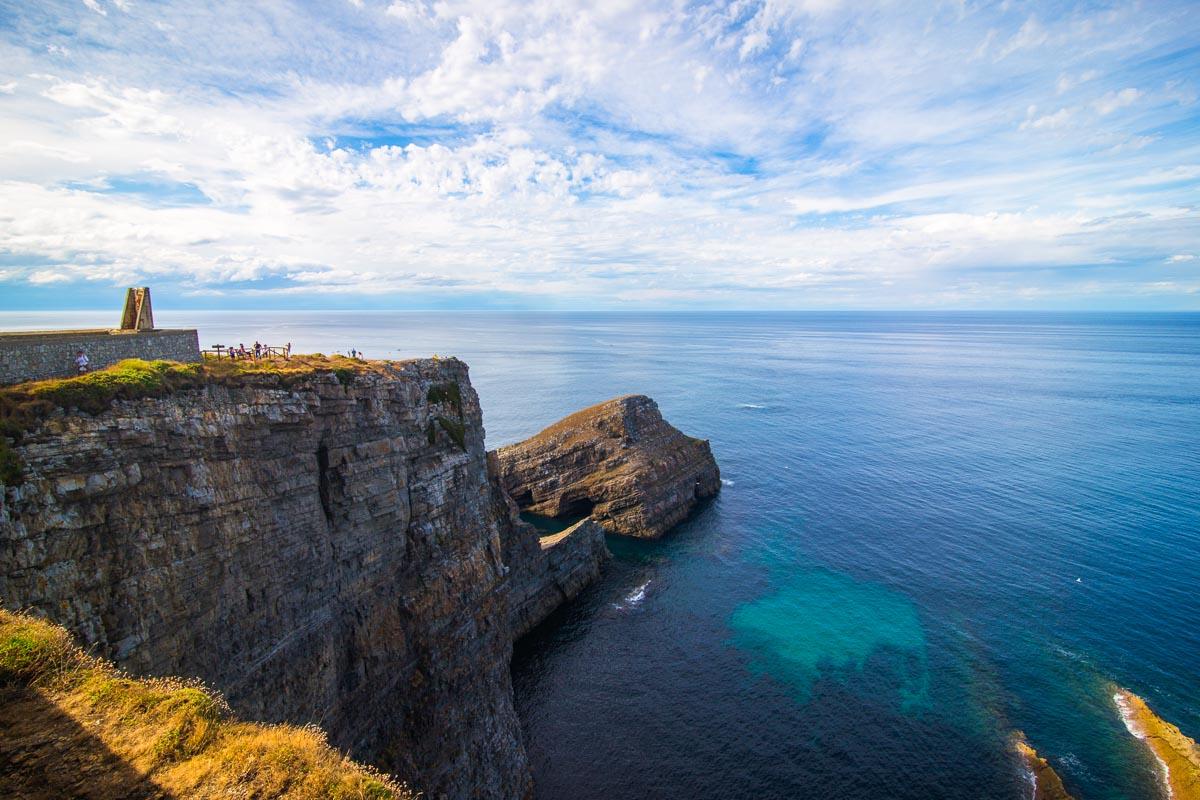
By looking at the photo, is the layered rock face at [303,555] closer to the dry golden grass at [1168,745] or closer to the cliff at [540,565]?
the cliff at [540,565]

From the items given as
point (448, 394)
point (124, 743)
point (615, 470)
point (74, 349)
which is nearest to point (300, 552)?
point (74, 349)

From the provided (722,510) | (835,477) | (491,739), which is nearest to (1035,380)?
(835,477)

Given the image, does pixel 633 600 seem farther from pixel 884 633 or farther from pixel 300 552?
pixel 300 552

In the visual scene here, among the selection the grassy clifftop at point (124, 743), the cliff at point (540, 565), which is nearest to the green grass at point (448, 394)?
the cliff at point (540, 565)

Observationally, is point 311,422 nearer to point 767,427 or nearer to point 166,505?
point 166,505

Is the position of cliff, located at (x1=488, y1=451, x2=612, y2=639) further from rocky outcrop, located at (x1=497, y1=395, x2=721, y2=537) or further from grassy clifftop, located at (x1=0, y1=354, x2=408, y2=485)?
grassy clifftop, located at (x1=0, y1=354, x2=408, y2=485)

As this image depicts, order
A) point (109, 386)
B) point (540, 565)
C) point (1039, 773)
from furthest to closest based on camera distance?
1. point (540, 565)
2. point (1039, 773)
3. point (109, 386)
